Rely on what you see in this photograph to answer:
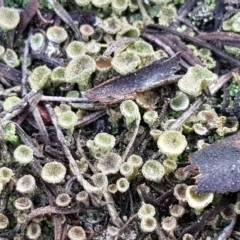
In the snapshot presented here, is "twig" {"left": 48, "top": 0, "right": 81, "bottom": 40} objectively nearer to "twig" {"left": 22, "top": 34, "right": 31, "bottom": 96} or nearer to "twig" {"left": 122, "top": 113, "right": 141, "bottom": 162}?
"twig" {"left": 22, "top": 34, "right": 31, "bottom": 96}

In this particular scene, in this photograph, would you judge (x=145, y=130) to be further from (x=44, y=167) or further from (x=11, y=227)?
(x=11, y=227)

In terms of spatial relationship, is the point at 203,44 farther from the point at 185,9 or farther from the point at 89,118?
the point at 89,118

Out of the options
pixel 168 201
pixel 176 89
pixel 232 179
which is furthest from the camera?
pixel 176 89

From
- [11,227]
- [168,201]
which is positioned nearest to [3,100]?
[11,227]

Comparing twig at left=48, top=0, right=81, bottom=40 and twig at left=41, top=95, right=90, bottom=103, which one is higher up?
twig at left=48, top=0, right=81, bottom=40

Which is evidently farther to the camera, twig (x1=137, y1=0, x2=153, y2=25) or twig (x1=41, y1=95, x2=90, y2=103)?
twig (x1=137, y1=0, x2=153, y2=25)

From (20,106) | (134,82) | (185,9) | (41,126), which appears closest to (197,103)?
(134,82)

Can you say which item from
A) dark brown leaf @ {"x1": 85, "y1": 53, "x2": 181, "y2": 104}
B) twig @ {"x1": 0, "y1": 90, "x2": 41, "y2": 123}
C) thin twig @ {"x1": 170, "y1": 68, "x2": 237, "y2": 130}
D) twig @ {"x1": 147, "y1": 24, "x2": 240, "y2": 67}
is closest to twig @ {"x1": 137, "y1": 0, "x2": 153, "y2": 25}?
twig @ {"x1": 147, "y1": 24, "x2": 240, "y2": 67}
